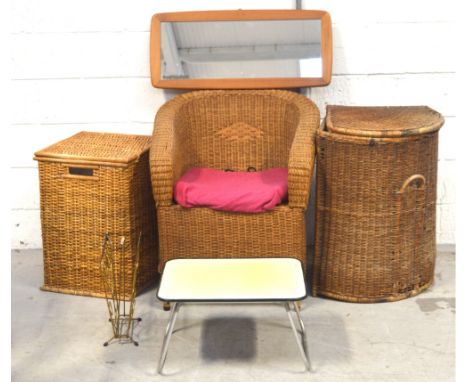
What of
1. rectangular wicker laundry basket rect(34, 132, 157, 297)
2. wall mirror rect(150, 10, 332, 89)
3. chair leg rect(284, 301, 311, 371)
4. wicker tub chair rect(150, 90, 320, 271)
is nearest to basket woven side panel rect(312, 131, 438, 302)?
wicker tub chair rect(150, 90, 320, 271)

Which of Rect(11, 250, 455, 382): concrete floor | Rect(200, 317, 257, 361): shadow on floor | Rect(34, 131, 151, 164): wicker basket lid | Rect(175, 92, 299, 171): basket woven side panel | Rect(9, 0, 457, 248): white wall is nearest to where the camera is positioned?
Rect(11, 250, 455, 382): concrete floor

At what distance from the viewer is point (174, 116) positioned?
369 cm

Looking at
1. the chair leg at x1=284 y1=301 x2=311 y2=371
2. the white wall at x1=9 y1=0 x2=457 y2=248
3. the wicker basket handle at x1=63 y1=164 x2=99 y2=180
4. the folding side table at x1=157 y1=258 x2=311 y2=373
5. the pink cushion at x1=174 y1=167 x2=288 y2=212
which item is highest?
the white wall at x1=9 y1=0 x2=457 y2=248

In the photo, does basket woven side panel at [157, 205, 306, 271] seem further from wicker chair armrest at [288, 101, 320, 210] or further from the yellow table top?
the yellow table top

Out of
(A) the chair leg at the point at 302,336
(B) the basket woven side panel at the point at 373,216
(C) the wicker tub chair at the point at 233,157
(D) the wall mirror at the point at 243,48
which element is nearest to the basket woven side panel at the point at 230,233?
(C) the wicker tub chair at the point at 233,157

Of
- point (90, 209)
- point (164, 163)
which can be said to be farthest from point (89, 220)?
point (164, 163)

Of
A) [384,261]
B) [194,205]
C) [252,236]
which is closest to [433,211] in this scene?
[384,261]

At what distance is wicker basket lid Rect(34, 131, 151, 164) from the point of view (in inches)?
138

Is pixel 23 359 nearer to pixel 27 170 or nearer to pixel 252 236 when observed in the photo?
pixel 252 236

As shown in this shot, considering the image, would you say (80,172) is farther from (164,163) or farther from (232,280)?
(232,280)

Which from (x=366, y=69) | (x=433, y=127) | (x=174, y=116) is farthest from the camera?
(x=366, y=69)

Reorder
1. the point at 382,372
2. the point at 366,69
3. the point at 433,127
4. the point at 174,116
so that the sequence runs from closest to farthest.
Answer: the point at 382,372 → the point at 433,127 → the point at 174,116 → the point at 366,69

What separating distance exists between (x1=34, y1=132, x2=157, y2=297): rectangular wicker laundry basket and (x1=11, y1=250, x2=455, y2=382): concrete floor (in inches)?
4.6

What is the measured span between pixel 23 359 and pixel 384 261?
1444mm
